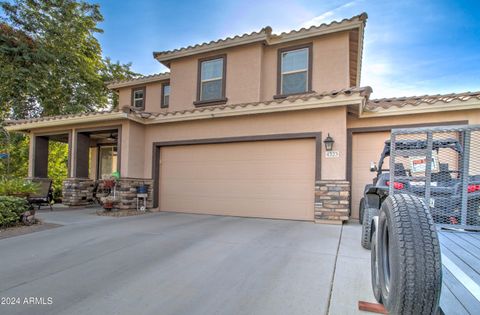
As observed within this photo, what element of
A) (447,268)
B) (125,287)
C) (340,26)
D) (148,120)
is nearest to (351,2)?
(340,26)

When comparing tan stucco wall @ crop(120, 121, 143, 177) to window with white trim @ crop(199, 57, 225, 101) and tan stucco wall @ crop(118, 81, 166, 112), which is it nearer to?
window with white trim @ crop(199, 57, 225, 101)

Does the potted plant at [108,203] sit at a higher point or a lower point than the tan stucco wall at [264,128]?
lower

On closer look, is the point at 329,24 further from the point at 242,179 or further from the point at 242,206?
the point at 242,206

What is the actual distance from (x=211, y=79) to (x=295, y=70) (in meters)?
2.93

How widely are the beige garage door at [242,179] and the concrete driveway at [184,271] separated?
5.31 ft

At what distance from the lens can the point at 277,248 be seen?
14.7ft

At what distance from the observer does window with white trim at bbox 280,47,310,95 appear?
8530mm

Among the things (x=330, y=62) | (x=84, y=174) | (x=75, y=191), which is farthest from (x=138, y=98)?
(x=330, y=62)

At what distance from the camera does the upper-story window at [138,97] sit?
1194 cm

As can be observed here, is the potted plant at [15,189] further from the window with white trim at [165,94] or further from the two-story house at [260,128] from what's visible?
the window with white trim at [165,94]

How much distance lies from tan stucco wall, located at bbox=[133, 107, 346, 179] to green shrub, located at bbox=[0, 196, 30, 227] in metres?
2.99

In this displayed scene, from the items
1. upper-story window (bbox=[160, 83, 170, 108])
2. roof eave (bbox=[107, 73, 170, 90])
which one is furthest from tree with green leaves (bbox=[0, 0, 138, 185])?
upper-story window (bbox=[160, 83, 170, 108])

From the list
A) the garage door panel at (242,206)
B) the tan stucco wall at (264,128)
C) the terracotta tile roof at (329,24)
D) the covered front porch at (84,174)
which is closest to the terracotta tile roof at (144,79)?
the covered front porch at (84,174)

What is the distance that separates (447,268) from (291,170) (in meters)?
5.37
